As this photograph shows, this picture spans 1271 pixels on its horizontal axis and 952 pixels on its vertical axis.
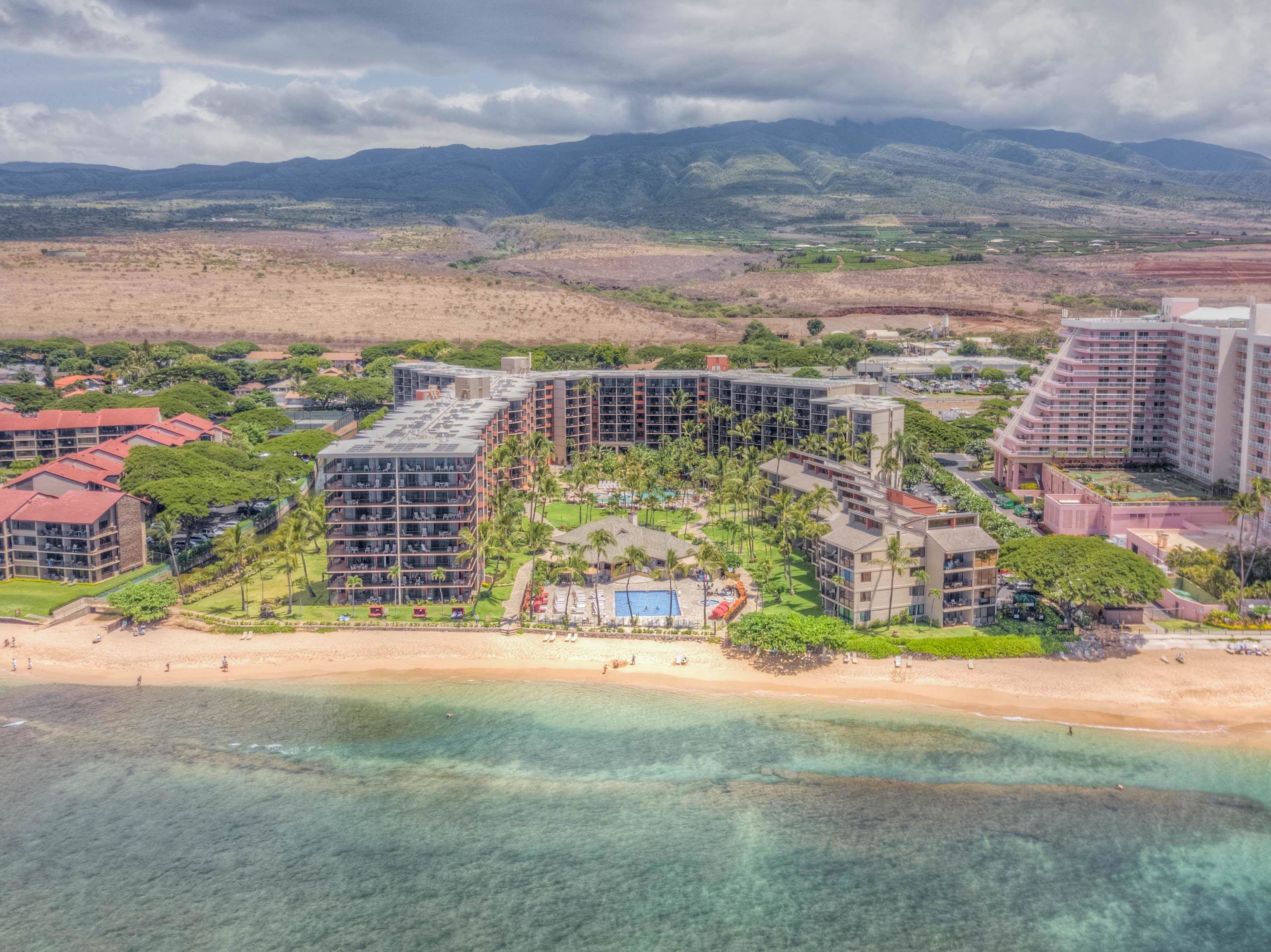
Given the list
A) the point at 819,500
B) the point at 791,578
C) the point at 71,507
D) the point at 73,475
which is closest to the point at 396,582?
the point at 71,507

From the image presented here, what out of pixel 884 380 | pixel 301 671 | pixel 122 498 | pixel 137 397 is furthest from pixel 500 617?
pixel 884 380

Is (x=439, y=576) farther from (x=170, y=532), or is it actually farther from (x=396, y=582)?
(x=170, y=532)

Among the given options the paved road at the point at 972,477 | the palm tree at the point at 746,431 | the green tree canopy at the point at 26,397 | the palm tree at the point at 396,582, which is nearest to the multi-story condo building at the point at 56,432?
the green tree canopy at the point at 26,397

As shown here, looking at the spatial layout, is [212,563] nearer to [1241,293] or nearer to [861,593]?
[861,593]

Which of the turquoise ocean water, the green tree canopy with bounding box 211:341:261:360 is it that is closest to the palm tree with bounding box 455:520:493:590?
the turquoise ocean water

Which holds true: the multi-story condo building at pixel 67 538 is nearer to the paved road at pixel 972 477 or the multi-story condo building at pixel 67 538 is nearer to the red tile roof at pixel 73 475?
the red tile roof at pixel 73 475
